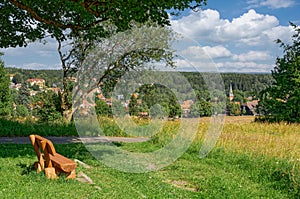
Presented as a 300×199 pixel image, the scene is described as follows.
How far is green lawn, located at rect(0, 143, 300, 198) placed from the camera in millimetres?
5953

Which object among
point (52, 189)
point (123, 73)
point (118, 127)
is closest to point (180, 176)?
point (52, 189)

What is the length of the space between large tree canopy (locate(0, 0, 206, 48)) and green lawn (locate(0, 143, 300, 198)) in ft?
12.2

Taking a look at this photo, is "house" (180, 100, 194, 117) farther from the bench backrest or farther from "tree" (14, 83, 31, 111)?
"tree" (14, 83, 31, 111)

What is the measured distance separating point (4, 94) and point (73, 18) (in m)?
25.2

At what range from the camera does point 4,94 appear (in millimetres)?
35000

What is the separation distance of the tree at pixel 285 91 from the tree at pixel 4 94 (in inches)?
907

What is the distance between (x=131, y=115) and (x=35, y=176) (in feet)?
22.3

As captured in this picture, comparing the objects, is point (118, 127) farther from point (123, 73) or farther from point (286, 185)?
point (286, 185)

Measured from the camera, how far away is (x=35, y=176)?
6.72 metres

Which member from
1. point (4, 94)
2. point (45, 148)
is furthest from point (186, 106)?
point (4, 94)

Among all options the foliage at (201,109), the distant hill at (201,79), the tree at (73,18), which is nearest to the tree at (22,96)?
the distant hill at (201,79)

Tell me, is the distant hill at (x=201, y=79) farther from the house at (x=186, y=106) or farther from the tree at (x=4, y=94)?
the tree at (x=4, y=94)

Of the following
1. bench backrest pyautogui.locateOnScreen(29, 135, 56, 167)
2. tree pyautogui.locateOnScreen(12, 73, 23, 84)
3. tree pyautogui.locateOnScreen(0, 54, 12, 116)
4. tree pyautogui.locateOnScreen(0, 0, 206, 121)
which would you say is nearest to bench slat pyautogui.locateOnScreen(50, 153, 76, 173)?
bench backrest pyautogui.locateOnScreen(29, 135, 56, 167)

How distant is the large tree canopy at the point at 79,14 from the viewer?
28.0 ft
